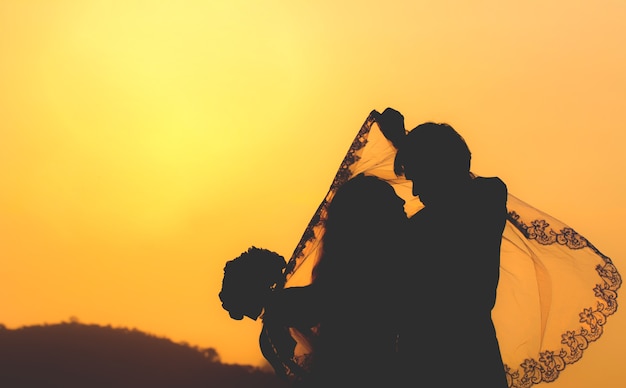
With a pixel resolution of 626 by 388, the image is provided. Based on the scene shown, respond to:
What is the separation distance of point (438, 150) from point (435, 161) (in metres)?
0.02

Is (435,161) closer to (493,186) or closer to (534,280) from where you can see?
(493,186)

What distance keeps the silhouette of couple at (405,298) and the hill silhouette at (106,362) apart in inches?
79.7

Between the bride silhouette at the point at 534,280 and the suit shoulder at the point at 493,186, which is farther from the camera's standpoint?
the bride silhouette at the point at 534,280

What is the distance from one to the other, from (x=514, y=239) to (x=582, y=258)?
150 mm

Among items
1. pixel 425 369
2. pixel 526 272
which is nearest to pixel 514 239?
pixel 526 272

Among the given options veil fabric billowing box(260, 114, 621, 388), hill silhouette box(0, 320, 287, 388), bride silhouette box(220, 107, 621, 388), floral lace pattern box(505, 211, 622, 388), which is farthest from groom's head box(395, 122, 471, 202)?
hill silhouette box(0, 320, 287, 388)

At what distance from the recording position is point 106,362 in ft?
9.64

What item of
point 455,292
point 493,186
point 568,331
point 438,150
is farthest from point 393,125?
point 568,331

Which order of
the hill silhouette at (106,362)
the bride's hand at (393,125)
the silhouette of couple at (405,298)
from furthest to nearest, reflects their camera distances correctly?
the hill silhouette at (106,362) → the bride's hand at (393,125) → the silhouette of couple at (405,298)

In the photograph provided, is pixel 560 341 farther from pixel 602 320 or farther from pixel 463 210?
pixel 463 210

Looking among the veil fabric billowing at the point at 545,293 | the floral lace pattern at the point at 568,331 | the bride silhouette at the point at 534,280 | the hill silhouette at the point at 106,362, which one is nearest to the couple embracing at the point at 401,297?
the bride silhouette at the point at 534,280

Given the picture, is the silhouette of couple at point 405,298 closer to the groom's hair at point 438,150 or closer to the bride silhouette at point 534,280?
the groom's hair at point 438,150

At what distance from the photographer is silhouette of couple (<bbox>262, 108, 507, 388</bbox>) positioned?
34.9 inches

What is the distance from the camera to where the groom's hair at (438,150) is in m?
1.03
